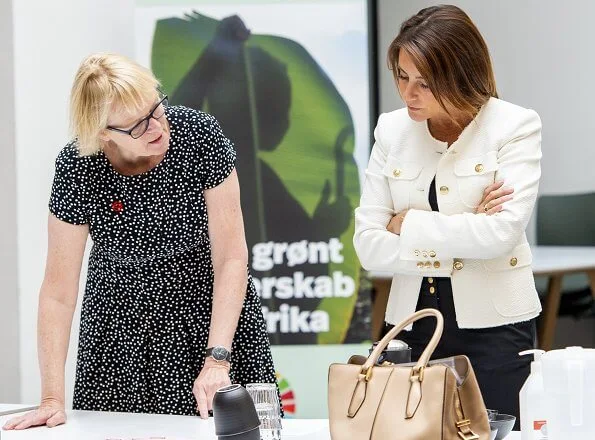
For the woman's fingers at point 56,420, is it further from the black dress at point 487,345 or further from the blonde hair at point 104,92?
the black dress at point 487,345

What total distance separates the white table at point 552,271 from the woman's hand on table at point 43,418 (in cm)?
282

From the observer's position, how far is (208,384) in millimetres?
2354

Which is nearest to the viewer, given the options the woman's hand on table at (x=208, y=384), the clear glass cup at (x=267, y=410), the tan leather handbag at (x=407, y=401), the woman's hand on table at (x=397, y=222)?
the tan leather handbag at (x=407, y=401)

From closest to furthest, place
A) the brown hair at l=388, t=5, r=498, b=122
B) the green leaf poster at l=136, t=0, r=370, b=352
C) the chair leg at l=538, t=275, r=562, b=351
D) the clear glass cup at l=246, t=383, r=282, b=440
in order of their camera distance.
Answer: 1. the clear glass cup at l=246, t=383, r=282, b=440
2. the brown hair at l=388, t=5, r=498, b=122
3. the green leaf poster at l=136, t=0, r=370, b=352
4. the chair leg at l=538, t=275, r=562, b=351

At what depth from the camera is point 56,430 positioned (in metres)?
2.33

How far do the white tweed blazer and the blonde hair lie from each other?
2.40 ft

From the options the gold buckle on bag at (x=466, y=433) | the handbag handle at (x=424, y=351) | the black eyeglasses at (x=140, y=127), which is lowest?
the gold buckle on bag at (x=466, y=433)

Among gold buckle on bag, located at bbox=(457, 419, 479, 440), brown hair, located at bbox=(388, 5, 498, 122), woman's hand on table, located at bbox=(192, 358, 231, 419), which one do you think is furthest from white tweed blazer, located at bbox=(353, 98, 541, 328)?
gold buckle on bag, located at bbox=(457, 419, 479, 440)

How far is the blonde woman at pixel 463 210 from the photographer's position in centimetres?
253

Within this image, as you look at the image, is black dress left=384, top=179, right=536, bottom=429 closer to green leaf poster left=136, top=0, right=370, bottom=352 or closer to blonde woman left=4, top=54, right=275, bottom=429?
blonde woman left=4, top=54, right=275, bottom=429

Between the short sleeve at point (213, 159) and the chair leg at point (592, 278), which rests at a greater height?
the short sleeve at point (213, 159)

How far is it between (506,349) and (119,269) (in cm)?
104

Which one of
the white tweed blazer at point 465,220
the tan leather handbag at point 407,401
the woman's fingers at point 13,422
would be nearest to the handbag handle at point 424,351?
the tan leather handbag at point 407,401

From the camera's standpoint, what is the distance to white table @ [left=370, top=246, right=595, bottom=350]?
201 inches
